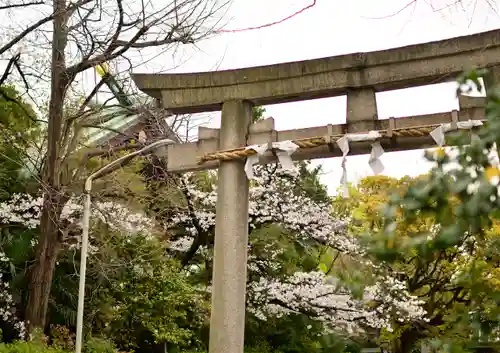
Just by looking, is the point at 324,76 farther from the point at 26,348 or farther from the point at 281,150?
the point at 26,348

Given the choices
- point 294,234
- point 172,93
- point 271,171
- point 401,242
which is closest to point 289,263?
point 294,234

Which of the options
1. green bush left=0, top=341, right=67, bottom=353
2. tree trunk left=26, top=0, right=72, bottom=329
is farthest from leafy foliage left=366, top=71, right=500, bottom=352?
green bush left=0, top=341, right=67, bottom=353

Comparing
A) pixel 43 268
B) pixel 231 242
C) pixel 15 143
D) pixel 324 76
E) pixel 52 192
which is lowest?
pixel 231 242

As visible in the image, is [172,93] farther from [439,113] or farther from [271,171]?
[271,171]

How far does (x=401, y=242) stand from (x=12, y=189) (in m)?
12.5

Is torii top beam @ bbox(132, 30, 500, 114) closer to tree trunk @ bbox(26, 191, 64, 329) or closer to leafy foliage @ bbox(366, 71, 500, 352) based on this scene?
leafy foliage @ bbox(366, 71, 500, 352)

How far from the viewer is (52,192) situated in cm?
967

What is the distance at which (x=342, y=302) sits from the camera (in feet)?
42.4

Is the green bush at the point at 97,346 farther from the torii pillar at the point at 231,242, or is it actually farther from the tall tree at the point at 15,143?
the torii pillar at the point at 231,242

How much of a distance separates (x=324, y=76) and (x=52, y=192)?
598 centimetres

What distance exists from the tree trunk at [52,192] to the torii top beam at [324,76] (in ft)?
13.7

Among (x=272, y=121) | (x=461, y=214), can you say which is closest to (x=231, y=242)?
(x=272, y=121)

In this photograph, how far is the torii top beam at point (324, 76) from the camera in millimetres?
4777

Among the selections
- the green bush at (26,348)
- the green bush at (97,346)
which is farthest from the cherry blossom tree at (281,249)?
the green bush at (26,348)
